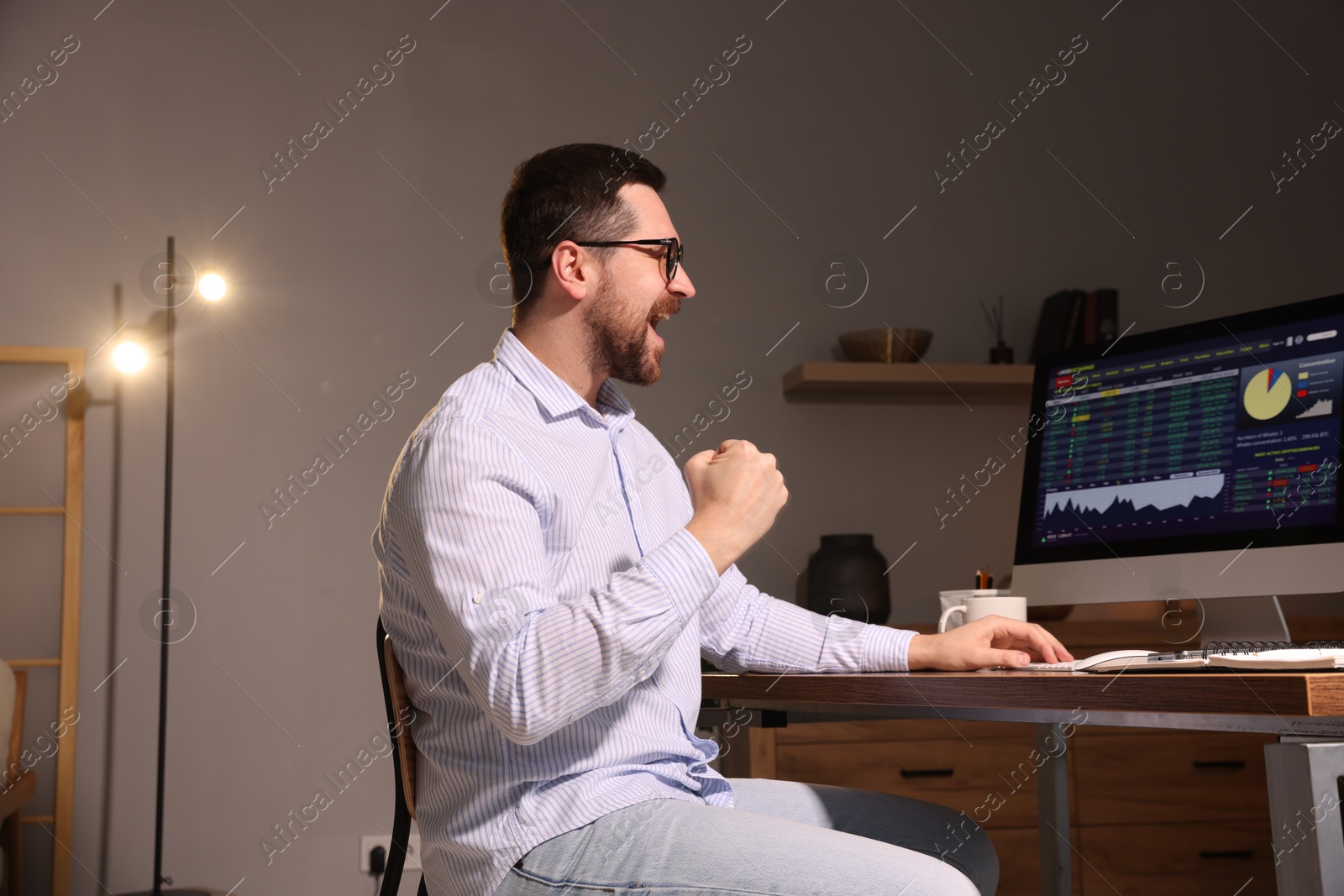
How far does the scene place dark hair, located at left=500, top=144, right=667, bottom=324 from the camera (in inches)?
53.3

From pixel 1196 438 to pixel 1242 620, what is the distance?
0.26m

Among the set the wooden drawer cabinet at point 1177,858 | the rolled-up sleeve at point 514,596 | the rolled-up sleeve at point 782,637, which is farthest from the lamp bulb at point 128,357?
the wooden drawer cabinet at point 1177,858

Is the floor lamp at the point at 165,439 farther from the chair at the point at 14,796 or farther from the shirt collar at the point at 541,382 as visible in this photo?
the shirt collar at the point at 541,382

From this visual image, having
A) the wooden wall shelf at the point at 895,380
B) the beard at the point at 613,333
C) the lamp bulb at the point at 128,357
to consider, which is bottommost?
the beard at the point at 613,333

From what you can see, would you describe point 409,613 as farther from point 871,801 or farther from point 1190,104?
point 1190,104

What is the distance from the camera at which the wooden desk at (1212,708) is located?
0.82 m

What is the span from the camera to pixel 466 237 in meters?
3.12

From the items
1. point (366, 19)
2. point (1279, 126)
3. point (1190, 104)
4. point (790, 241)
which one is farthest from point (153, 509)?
point (1279, 126)

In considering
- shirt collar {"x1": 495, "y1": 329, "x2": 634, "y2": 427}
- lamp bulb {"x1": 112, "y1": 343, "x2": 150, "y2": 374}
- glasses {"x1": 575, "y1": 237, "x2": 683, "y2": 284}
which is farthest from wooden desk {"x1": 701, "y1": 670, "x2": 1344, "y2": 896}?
lamp bulb {"x1": 112, "y1": 343, "x2": 150, "y2": 374}

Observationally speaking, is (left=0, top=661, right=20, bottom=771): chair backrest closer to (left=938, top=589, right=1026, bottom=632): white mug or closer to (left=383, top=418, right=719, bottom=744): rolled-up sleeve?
(left=383, top=418, right=719, bottom=744): rolled-up sleeve

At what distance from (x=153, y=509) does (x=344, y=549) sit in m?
0.49

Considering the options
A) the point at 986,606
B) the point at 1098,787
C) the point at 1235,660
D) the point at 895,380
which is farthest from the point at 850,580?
the point at 1235,660

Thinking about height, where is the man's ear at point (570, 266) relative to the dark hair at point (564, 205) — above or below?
below

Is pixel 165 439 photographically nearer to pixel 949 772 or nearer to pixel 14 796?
pixel 14 796
